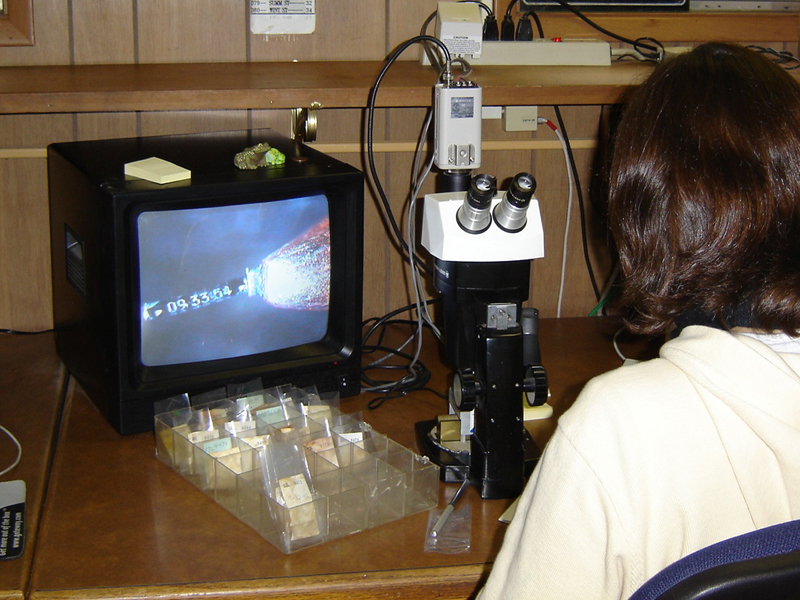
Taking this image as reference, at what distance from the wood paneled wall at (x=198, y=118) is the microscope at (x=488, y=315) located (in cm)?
52

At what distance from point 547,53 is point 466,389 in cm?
71

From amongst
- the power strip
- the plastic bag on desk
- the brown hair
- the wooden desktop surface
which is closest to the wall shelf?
the power strip

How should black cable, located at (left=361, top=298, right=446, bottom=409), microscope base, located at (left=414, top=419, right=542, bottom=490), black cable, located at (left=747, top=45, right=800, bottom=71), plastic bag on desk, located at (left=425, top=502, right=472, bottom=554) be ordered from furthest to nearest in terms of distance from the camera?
black cable, located at (left=747, top=45, right=800, bottom=71) → black cable, located at (left=361, top=298, right=446, bottom=409) → microscope base, located at (left=414, top=419, right=542, bottom=490) → plastic bag on desk, located at (left=425, top=502, right=472, bottom=554)

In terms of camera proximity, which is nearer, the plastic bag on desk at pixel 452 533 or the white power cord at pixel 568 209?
the plastic bag on desk at pixel 452 533

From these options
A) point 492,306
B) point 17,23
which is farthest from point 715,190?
point 17,23

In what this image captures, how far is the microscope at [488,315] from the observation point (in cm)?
108

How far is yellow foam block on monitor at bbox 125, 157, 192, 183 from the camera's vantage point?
1170 mm

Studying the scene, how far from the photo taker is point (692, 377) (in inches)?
30.5

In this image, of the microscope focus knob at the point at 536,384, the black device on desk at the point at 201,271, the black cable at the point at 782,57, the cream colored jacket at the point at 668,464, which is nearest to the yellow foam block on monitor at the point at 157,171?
the black device on desk at the point at 201,271

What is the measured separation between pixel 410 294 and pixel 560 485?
96 centimetres

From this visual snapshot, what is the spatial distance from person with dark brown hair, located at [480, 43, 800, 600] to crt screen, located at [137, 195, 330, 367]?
0.54 metres

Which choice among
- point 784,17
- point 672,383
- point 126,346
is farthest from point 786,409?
point 784,17

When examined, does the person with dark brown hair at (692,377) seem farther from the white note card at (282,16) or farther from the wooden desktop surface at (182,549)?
the white note card at (282,16)

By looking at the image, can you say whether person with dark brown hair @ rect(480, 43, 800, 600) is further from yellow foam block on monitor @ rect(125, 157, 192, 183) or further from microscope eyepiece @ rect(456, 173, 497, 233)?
yellow foam block on monitor @ rect(125, 157, 192, 183)
